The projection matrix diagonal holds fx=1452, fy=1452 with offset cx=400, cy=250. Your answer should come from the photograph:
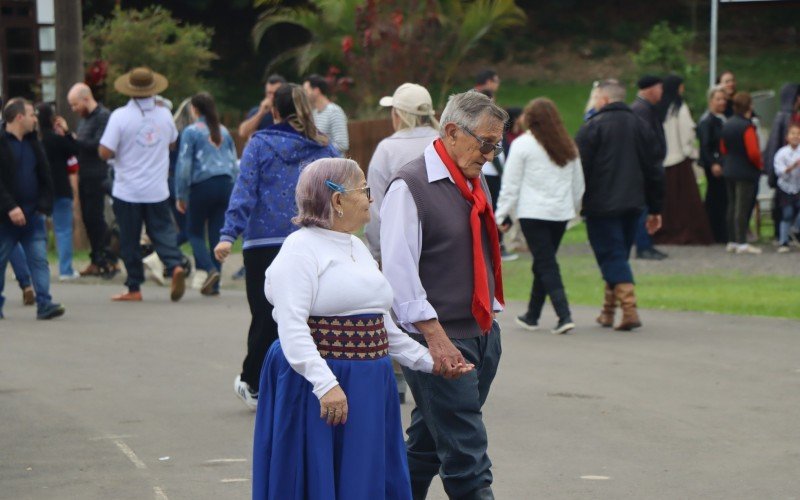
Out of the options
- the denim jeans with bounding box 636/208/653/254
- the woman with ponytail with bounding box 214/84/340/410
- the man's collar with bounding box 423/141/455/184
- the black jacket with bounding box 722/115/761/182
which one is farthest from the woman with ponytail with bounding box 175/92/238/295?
the man's collar with bounding box 423/141/455/184

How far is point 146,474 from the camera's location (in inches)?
272

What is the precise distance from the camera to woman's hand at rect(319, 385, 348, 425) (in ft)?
15.6

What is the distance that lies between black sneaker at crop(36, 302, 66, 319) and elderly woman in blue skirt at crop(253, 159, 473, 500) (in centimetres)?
762

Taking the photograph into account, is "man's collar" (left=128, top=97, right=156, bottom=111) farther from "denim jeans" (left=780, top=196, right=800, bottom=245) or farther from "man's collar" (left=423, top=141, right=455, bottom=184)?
"man's collar" (left=423, top=141, right=455, bottom=184)

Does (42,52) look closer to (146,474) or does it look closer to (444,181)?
(146,474)

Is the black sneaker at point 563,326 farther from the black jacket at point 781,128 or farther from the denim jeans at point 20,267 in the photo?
the black jacket at point 781,128

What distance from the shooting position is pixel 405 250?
5.30 m

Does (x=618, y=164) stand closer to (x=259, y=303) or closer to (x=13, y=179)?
(x=259, y=303)

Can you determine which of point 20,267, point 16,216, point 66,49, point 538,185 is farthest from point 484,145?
point 66,49

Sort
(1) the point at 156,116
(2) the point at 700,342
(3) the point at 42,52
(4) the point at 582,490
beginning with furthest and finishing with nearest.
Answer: (3) the point at 42,52 < (1) the point at 156,116 < (2) the point at 700,342 < (4) the point at 582,490

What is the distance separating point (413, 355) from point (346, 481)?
538 mm

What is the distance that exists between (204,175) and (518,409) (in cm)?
579

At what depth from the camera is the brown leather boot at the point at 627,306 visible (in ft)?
36.7

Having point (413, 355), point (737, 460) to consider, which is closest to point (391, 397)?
point (413, 355)
